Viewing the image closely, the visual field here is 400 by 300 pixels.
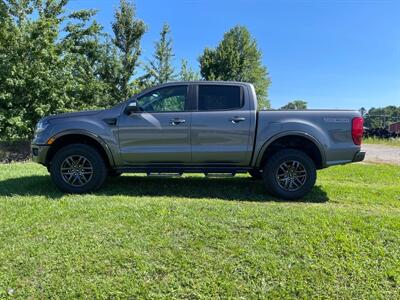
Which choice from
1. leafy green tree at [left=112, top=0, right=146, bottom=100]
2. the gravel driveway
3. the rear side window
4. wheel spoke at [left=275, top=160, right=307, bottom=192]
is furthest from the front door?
leafy green tree at [left=112, top=0, right=146, bottom=100]

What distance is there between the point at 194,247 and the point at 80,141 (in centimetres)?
288

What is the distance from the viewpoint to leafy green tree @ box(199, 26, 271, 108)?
1259 inches

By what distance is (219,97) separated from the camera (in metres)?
5.25

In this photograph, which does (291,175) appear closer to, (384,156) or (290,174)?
(290,174)

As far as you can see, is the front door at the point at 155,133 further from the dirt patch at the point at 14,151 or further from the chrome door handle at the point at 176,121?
the dirt patch at the point at 14,151

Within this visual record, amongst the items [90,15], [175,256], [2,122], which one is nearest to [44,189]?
[175,256]

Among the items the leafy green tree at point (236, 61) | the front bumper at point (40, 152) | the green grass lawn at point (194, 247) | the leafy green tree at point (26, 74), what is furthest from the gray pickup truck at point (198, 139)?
the leafy green tree at point (236, 61)

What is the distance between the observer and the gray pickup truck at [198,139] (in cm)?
503

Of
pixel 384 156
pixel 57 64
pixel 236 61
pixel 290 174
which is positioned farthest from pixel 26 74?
pixel 236 61

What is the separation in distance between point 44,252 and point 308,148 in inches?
159

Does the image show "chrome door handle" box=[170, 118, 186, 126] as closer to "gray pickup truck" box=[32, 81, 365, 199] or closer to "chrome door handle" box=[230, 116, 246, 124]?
"gray pickup truck" box=[32, 81, 365, 199]

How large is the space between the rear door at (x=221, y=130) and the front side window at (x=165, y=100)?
0.27m

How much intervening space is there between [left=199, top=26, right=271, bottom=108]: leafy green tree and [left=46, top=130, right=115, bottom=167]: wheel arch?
2454 centimetres

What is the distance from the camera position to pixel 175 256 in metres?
3.28
